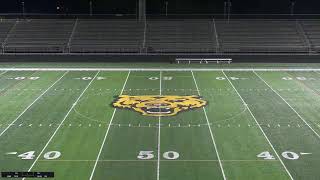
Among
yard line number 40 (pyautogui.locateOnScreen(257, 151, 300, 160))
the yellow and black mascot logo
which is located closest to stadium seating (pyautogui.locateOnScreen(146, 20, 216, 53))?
the yellow and black mascot logo

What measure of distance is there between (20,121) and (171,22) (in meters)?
22.1

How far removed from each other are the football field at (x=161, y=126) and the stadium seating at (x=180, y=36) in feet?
27.4

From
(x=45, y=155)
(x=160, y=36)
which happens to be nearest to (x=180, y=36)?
(x=160, y=36)

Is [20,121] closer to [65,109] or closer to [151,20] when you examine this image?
[65,109]

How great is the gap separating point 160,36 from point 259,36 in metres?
6.58

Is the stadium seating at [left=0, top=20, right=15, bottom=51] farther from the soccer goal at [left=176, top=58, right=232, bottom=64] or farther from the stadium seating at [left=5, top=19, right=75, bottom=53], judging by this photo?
the soccer goal at [left=176, top=58, right=232, bottom=64]

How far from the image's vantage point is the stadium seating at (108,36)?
113 ft

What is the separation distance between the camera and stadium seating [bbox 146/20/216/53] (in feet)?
114

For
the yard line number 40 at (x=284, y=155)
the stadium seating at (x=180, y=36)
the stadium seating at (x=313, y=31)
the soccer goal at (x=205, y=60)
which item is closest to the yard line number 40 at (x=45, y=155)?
the yard line number 40 at (x=284, y=155)

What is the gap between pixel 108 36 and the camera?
1436 inches

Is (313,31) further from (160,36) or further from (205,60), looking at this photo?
(160,36)

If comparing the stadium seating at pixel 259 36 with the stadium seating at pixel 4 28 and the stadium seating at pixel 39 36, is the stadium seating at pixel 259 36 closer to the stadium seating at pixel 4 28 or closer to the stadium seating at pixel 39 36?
the stadium seating at pixel 39 36

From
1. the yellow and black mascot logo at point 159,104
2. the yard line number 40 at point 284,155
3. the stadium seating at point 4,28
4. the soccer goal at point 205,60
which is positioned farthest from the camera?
the stadium seating at point 4,28

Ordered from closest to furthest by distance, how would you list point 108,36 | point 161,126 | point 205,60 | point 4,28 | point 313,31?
1. point 161,126
2. point 205,60
3. point 108,36
4. point 313,31
5. point 4,28
